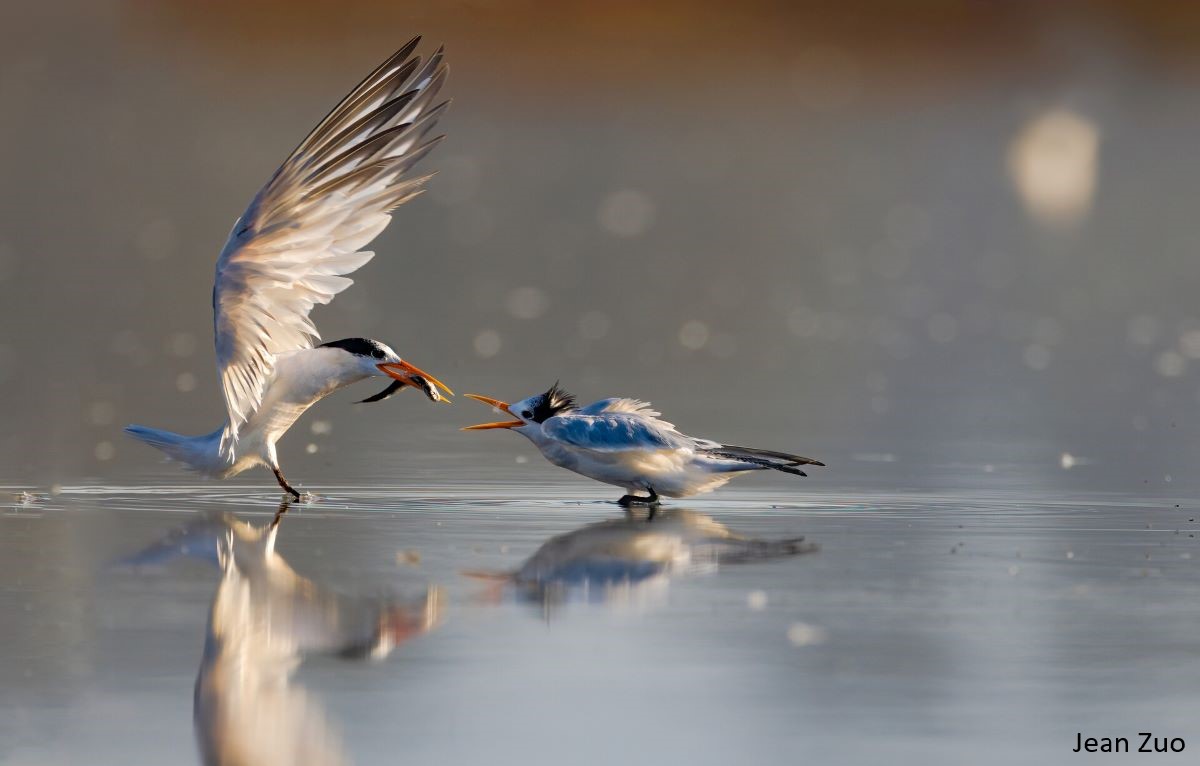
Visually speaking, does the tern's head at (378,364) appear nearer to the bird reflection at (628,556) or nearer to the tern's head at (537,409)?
the tern's head at (537,409)

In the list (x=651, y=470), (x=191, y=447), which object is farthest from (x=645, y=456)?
(x=191, y=447)

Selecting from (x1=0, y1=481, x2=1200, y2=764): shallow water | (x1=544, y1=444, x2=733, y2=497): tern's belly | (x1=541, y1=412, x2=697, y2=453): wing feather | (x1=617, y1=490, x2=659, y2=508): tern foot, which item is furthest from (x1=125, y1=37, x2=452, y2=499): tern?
(x1=617, y1=490, x2=659, y2=508): tern foot

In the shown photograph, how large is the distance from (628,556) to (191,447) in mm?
3024

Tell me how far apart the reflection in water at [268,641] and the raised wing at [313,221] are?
1.50 meters

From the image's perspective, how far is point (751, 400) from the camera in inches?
661

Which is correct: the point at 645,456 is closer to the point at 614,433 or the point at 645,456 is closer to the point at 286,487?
the point at 614,433

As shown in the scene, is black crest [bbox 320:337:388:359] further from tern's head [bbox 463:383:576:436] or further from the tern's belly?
the tern's belly

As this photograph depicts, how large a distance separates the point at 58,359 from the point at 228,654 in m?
12.5

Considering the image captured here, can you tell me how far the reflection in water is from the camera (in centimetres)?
567

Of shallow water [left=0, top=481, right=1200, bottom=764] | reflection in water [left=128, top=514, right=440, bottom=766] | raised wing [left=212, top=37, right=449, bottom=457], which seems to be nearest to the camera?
reflection in water [left=128, top=514, right=440, bottom=766]

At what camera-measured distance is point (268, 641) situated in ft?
22.7

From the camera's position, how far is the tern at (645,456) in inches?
434

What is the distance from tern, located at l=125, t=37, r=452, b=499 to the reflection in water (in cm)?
149

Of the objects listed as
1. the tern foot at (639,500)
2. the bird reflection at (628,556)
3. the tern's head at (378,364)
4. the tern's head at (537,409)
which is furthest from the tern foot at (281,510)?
the tern foot at (639,500)
